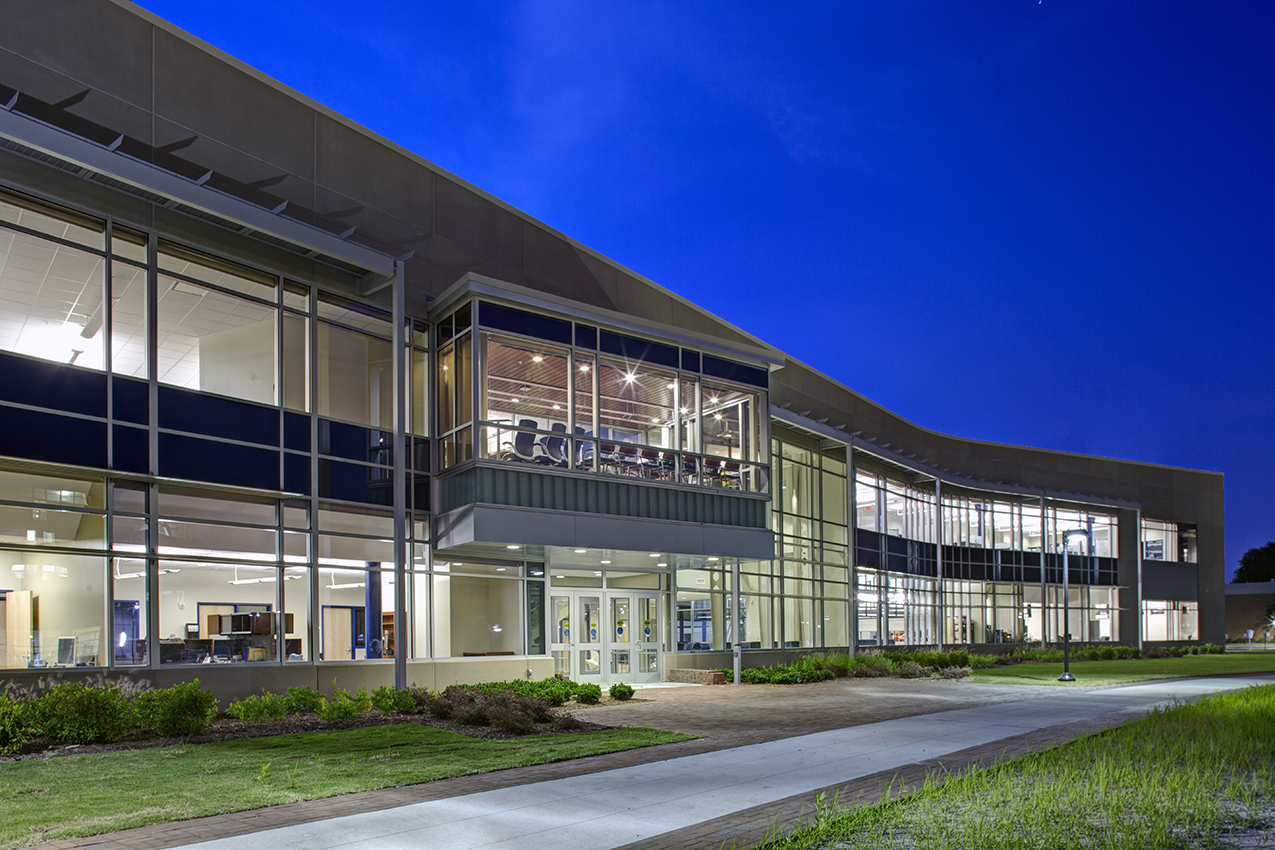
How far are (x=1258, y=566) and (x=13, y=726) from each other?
473 ft

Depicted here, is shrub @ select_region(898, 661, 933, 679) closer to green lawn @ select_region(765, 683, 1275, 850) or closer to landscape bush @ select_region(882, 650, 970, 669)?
landscape bush @ select_region(882, 650, 970, 669)

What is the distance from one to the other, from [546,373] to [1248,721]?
1447 centimetres

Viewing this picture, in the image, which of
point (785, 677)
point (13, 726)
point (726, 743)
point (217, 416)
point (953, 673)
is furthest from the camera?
point (953, 673)

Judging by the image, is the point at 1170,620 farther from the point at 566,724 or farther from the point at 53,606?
the point at 53,606

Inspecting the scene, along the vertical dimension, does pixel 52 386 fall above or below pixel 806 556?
above

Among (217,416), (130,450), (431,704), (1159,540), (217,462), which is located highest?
(217,416)

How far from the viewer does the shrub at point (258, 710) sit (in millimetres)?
14953

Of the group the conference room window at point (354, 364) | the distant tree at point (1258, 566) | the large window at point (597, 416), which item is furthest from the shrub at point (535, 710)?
the distant tree at point (1258, 566)

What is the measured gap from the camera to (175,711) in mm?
13312

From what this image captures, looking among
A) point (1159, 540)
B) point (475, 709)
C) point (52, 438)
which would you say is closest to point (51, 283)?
point (52, 438)

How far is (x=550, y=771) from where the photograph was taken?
1072cm

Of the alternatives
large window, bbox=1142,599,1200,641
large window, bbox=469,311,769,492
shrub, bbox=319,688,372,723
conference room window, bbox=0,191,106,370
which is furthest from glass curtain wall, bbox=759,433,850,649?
large window, bbox=1142,599,1200,641

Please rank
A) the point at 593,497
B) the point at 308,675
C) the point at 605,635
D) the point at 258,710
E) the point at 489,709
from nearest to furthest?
the point at 489,709, the point at 258,710, the point at 308,675, the point at 593,497, the point at 605,635

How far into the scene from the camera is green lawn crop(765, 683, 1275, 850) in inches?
278
